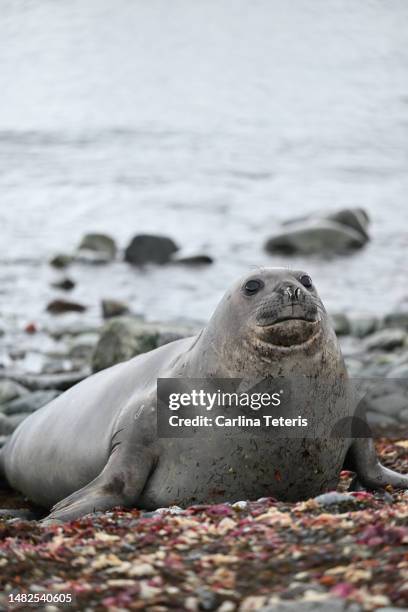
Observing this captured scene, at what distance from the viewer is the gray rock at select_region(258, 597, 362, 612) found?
2.70 m

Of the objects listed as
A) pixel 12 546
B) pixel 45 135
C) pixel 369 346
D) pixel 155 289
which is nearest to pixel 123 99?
pixel 45 135

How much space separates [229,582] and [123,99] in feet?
109

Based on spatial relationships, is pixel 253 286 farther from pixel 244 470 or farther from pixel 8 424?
pixel 8 424

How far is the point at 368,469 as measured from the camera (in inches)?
190

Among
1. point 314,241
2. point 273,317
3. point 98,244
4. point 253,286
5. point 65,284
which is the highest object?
point 98,244

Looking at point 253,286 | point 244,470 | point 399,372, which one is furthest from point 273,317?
point 399,372

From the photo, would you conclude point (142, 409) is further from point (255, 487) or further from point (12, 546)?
point (12, 546)

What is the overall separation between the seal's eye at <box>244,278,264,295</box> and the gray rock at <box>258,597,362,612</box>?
76.8 inches

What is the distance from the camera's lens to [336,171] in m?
25.4

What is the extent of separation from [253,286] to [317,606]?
201cm

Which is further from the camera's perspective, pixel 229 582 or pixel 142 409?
pixel 142 409

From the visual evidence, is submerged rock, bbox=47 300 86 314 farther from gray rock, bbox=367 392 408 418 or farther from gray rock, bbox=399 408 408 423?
gray rock, bbox=399 408 408 423

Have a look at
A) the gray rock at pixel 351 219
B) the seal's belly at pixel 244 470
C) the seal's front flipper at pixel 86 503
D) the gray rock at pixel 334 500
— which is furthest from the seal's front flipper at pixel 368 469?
the gray rock at pixel 351 219

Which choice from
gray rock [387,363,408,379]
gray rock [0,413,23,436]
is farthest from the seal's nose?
gray rock [387,363,408,379]
